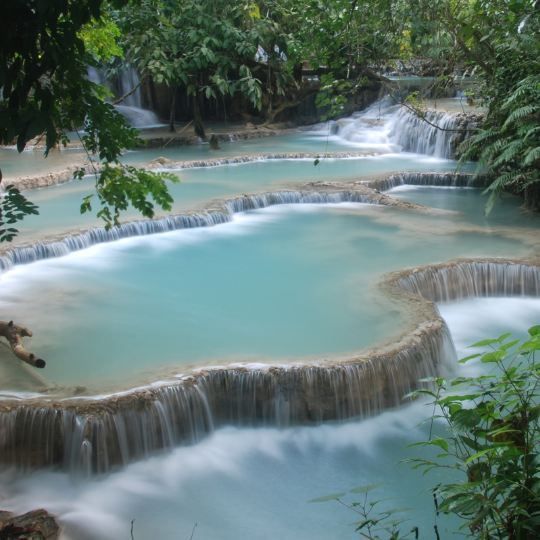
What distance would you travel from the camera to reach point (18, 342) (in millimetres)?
5594

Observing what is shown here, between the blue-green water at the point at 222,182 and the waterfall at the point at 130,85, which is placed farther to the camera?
the waterfall at the point at 130,85

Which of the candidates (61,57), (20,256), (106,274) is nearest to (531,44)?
(106,274)

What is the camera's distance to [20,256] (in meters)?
8.75

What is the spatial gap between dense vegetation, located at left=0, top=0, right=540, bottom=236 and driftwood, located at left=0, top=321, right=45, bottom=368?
1231mm

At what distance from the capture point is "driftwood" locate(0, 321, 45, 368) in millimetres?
5340

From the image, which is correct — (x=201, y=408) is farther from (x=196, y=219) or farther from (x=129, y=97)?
(x=129, y=97)

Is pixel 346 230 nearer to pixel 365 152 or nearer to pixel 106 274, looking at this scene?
pixel 106 274

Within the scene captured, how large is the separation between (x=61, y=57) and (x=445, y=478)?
3849 mm

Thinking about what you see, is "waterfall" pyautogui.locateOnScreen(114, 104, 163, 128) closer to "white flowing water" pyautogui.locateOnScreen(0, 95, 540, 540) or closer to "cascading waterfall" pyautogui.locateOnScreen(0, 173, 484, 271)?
"cascading waterfall" pyautogui.locateOnScreen(0, 173, 484, 271)

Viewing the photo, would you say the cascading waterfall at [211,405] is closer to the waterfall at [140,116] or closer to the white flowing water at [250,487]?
the white flowing water at [250,487]

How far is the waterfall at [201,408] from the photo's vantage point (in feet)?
16.3

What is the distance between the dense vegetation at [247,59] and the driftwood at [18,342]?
1.23 meters

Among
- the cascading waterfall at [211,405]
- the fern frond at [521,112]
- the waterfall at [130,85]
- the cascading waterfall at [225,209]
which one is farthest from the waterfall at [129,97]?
the cascading waterfall at [211,405]

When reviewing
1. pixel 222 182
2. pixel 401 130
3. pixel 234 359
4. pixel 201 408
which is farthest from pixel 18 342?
pixel 401 130
